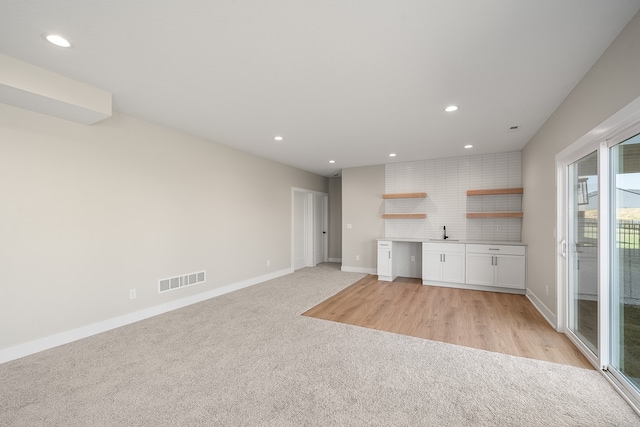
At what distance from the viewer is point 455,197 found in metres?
5.68

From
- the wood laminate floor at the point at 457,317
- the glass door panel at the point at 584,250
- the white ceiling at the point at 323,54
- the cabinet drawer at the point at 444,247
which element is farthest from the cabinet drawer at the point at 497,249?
the white ceiling at the point at 323,54

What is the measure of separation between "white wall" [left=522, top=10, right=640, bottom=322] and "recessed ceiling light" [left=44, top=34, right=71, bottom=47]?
3.85 m

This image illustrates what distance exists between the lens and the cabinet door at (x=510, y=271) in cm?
465

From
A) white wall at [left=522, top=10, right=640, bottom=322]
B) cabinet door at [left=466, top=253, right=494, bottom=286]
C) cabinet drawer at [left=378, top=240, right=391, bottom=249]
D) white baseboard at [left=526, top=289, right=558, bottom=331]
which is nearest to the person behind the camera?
white wall at [left=522, top=10, right=640, bottom=322]

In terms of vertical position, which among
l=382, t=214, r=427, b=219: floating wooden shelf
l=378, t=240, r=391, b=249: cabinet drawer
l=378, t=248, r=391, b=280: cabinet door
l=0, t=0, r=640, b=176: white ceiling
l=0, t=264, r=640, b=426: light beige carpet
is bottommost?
l=0, t=264, r=640, b=426: light beige carpet

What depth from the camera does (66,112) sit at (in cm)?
271

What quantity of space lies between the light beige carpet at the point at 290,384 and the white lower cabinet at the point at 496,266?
105 inches

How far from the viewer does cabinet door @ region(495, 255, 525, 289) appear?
465cm

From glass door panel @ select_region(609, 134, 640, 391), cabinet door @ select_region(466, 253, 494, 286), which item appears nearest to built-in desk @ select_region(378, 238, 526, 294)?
cabinet door @ select_region(466, 253, 494, 286)

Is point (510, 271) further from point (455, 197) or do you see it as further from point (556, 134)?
point (556, 134)

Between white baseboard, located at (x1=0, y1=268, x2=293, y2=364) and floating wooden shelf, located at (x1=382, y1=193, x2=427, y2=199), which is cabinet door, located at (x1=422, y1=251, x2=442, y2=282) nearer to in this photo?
floating wooden shelf, located at (x1=382, y1=193, x2=427, y2=199)

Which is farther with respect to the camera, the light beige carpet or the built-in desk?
the built-in desk

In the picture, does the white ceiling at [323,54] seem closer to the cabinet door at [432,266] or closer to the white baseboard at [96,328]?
the white baseboard at [96,328]

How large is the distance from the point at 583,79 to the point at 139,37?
3.72 metres
